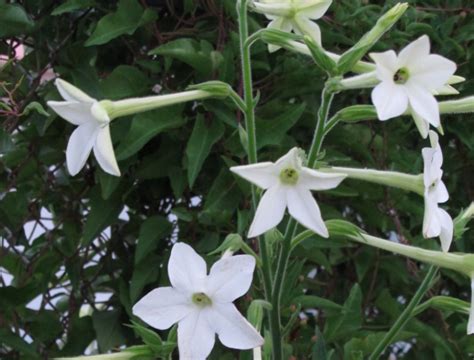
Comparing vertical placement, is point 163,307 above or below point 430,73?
below

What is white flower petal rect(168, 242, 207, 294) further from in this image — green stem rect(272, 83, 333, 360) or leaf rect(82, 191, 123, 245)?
leaf rect(82, 191, 123, 245)

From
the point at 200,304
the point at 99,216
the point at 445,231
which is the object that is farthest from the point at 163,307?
the point at 99,216

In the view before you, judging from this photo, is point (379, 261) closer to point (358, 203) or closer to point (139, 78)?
point (358, 203)

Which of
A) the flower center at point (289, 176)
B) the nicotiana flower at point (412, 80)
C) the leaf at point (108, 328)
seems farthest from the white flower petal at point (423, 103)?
the leaf at point (108, 328)

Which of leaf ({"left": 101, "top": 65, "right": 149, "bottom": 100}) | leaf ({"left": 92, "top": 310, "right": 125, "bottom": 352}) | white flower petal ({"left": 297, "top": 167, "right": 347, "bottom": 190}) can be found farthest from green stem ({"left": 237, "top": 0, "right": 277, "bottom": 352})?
leaf ({"left": 92, "top": 310, "right": 125, "bottom": 352})

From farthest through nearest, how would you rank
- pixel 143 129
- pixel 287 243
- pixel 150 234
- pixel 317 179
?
pixel 150 234
pixel 143 129
pixel 287 243
pixel 317 179

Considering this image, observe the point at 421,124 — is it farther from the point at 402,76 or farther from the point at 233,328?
the point at 233,328
